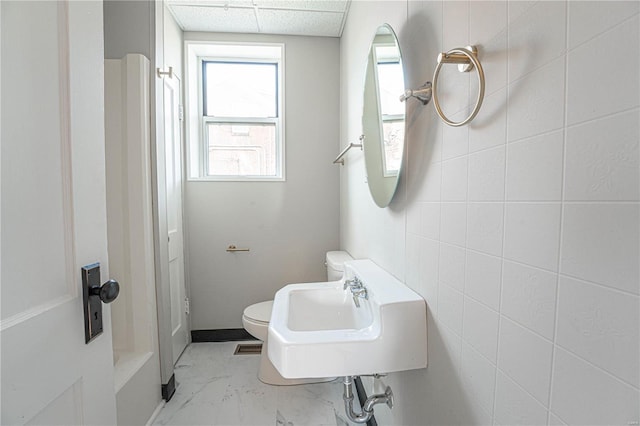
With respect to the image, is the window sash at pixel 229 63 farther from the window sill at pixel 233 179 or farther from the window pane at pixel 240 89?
the window sill at pixel 233 179

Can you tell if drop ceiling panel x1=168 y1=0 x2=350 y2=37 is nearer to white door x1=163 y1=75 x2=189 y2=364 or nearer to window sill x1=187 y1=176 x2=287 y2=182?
white door x1=163 y1=75 x2=189 y2=364

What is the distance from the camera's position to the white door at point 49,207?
0.45 metres

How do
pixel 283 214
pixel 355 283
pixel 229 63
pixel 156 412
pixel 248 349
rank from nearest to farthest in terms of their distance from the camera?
pixel 355 283 → pixel 156 412 → pixel 248 349 → pixel 283 214 → pixel 229 63

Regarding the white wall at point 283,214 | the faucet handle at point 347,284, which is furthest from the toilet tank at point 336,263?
the faucet handle at point 347,284

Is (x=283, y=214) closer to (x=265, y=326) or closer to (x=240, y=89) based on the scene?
(x=265, y=326)

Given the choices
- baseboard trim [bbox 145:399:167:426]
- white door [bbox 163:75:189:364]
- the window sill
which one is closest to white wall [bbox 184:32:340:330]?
the window sill

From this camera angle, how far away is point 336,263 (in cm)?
187

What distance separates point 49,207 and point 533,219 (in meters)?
0.86

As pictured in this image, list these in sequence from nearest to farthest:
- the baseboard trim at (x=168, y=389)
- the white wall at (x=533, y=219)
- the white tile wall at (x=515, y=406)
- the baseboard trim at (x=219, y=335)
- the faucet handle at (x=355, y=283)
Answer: the white wall at (x=533, y=219) < the white tile wall at (x=515, y=406) < the faucet handle at (x=355, y=283) < the baseboard trim at (x=168, y=389) < the baseboard trim at (x=219, y=335)

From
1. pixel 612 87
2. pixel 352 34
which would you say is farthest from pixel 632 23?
pixel 352 34

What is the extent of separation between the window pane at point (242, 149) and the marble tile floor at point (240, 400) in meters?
1.45

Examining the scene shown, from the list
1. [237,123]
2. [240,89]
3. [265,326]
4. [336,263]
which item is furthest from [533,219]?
[240,89]

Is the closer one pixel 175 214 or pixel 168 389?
pixel 168 389

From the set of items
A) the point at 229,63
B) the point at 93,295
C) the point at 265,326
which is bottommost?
the point at 265,326
